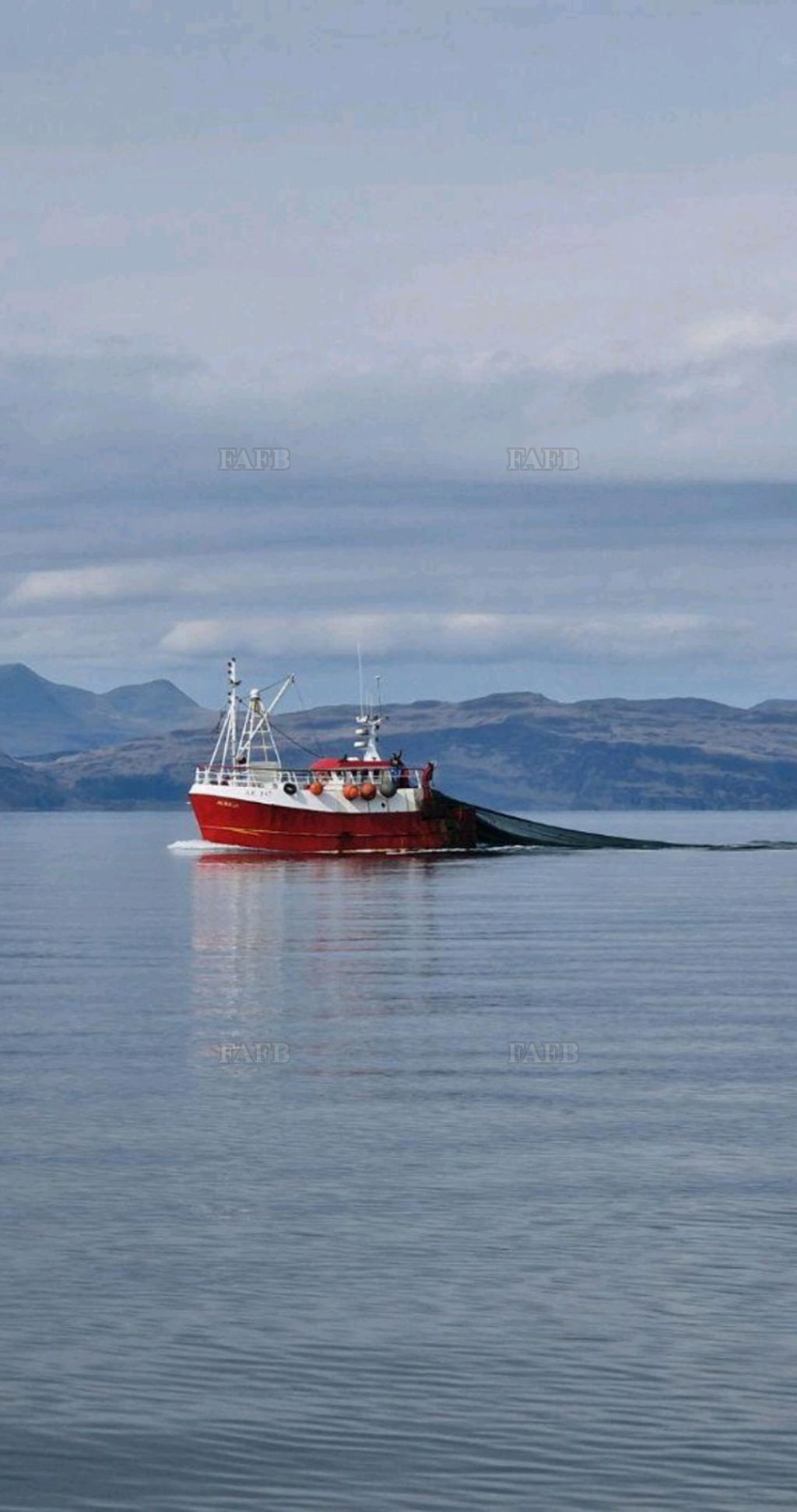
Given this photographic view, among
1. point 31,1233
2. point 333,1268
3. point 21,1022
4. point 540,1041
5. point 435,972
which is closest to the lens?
point 333,1268

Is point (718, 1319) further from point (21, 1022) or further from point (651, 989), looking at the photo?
point (651, 989)

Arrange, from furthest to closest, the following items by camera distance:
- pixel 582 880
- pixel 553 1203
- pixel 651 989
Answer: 1. pixel 582 880
2. pixel 651 989
3. pixel 553 1203

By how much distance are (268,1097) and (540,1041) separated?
14614mm

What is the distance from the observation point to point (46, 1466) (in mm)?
23062

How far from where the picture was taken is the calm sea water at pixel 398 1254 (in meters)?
23.3

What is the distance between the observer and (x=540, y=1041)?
62938 mm

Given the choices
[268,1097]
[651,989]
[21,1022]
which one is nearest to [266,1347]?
[268,1097]

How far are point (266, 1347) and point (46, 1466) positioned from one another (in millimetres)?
5126

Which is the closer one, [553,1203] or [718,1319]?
[718,1319]

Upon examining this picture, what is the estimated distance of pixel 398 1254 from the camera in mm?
33031

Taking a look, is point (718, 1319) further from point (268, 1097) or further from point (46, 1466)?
point (268, 1097)

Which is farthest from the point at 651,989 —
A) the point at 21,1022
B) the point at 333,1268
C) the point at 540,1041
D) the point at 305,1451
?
the point at 305,1451

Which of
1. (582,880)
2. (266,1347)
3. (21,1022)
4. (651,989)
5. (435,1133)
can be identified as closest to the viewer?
(266,1347)

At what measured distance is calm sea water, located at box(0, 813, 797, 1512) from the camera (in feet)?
76.4
